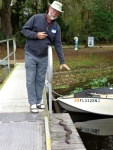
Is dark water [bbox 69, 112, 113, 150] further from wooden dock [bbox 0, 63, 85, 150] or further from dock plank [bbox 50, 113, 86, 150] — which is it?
dock plank [bbox 50, 113, 86, 150]

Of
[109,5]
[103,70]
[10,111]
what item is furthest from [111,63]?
[10,111]

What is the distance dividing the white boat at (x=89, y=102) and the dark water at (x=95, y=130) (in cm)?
32

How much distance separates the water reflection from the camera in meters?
9.49

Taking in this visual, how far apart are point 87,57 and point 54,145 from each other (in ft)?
59.9

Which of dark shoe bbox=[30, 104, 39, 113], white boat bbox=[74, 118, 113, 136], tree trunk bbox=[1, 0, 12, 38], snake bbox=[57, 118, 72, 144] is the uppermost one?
tree trunk bbox=[1, 0, 12, 38]

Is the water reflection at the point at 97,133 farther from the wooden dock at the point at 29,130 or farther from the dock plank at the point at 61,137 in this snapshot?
the dock plank at the point at 61,137

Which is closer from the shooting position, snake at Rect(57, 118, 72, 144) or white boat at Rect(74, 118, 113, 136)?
snake at Rect(57, 118, 72, 144)

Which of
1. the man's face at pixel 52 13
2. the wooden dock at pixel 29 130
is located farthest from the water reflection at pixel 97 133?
the man's face at pixel 52 13

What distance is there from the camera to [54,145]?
206 inches

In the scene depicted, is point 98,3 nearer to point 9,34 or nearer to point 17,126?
point 9,34

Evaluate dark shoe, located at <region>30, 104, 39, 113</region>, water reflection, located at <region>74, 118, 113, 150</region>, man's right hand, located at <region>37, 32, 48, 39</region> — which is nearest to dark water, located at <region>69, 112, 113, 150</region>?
water reflection, located at <region>74, 118, 113, 150</region>

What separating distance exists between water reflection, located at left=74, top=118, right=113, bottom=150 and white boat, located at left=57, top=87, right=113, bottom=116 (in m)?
0.41

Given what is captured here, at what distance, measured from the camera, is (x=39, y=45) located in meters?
6.00

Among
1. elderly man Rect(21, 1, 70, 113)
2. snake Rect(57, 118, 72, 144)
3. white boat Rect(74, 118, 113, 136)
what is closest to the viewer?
snake Rect(57, 118, 72, 144)
